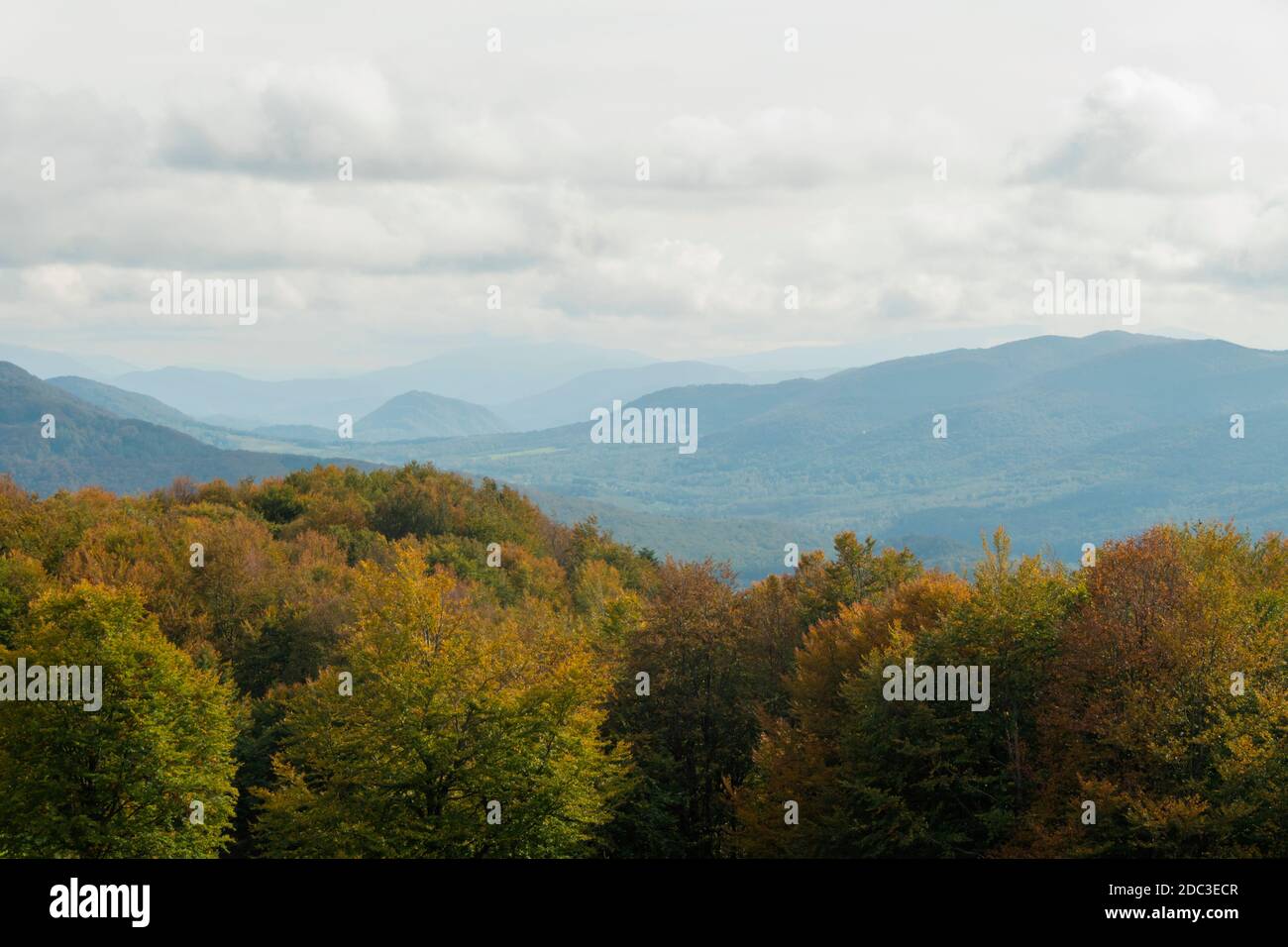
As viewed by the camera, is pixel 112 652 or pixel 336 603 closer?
pixel 112 652

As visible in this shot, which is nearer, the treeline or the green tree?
the treeline

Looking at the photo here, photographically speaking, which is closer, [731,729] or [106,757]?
[106,757]

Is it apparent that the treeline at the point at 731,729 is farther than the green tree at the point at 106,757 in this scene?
No

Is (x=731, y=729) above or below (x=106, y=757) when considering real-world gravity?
below

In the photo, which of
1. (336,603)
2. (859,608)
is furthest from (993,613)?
(336,603)

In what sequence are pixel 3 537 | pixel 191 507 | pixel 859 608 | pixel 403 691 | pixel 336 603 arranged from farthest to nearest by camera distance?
1. pixel 191 507
2. pixel 3 537
3. pixel 336 603
4. pixel 859 608
5. pixel 403 691
